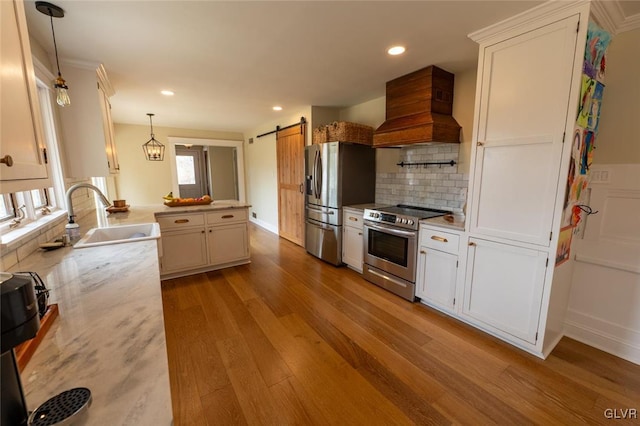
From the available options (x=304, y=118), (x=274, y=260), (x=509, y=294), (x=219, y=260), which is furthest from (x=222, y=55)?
(x=509, y=294)

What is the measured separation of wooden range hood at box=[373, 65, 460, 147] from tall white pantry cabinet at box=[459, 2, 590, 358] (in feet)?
1.72

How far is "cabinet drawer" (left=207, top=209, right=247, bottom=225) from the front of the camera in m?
3.50

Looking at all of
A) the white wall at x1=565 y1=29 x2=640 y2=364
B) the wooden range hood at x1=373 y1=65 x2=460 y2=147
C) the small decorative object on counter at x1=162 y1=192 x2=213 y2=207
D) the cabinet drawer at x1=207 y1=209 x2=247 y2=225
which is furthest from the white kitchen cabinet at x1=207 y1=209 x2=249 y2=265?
the white wall at x1=565 y1=29 x2=640 y2=364

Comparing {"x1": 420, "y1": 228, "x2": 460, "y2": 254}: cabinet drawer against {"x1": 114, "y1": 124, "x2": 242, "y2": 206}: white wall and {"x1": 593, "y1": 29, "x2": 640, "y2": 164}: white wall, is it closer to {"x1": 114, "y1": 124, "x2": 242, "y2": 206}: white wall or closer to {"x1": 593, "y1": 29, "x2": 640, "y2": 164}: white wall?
{"x1": 593, "y1": 29, "x2": 640, "y2": 164}: white wall

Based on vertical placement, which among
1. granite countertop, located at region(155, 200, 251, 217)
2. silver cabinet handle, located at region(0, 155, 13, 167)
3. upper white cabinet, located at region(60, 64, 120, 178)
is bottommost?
granite countertop, located at region(155, 200, 251, 217)

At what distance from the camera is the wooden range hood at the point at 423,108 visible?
2643 mm

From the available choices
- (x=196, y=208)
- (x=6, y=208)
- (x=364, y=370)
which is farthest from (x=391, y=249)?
(x=6, y=208)

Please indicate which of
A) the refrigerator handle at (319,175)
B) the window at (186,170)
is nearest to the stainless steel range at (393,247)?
the refrigerator handle at (319,175)

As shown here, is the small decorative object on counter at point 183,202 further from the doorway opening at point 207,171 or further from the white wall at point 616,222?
the doorway opening at point 207,171

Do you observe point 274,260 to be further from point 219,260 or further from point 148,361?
point 148,361

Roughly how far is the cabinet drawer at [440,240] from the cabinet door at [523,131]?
0.23 metres

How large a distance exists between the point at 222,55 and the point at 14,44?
1636 mm

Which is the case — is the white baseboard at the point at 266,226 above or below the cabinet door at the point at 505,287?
below

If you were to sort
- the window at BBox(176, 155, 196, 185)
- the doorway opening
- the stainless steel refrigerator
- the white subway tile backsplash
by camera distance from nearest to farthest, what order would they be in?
the white subway tile backsplash < the stainless steel refrigerator < the doorway opening < the window at BBox(176, 155, 196, 185)
